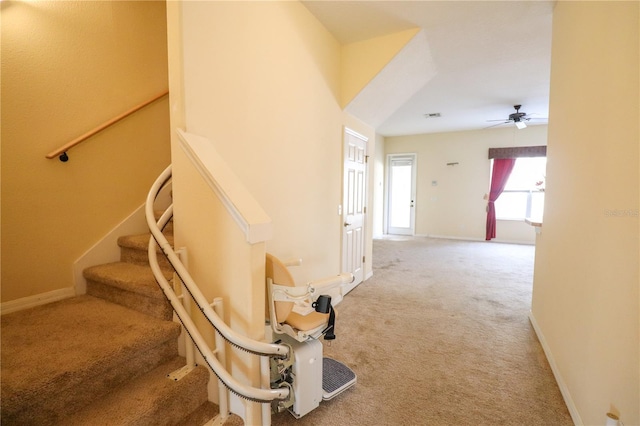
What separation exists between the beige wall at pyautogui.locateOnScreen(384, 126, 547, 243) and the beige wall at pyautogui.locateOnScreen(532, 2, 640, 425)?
5437 millimetres

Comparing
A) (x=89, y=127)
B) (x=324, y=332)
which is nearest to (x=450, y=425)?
(x=324, y=332)

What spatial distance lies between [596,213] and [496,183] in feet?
20.6

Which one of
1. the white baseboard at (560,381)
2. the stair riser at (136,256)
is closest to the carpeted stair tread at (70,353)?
the stair riser at (136,256)

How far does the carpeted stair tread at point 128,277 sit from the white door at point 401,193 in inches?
279

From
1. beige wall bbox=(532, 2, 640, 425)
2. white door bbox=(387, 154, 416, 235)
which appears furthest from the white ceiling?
white door bbox=(387, 154, 416, 235)

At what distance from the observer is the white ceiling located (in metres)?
2.38

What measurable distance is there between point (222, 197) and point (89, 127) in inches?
60.1

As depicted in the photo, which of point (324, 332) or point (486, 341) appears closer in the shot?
point (324, 332)

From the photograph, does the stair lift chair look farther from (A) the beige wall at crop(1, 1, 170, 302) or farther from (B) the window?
(B) the window

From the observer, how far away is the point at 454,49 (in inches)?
119

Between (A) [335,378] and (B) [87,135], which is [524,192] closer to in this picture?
(A) [335,378]

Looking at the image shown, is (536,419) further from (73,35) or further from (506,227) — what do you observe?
(506,227)

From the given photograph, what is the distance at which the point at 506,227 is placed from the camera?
694 cm

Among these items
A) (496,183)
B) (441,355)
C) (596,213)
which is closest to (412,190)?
(496,183)
